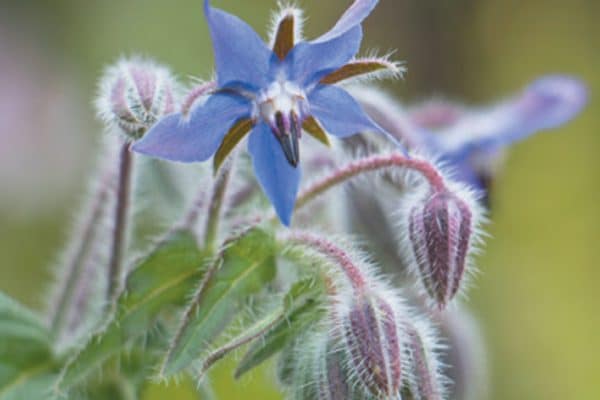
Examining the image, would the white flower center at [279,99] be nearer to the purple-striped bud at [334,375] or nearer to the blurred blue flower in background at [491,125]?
the purple-striped bud at [334,375]

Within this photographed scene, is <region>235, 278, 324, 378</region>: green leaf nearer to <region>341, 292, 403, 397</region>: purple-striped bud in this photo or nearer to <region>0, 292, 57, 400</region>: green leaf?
<region>341, 292, 403, 397</region>: purple-striped bud

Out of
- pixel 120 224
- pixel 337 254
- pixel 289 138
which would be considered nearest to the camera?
pixel 289 138

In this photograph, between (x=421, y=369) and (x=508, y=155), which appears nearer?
(x=421, y=369)

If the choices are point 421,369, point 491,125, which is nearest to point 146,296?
point 421,369

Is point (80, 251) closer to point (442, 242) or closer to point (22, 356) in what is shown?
point (22, 356)

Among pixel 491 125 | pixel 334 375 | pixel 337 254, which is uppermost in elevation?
pixel 491 125

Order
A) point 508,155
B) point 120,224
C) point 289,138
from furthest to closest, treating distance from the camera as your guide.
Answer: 1. point 508,155
2. point 120,224
3. point 289,138

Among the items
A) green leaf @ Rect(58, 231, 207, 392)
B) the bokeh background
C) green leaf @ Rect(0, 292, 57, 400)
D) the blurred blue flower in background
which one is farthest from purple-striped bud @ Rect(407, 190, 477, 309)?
the bokeh background

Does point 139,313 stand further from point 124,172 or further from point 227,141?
point 227,141
